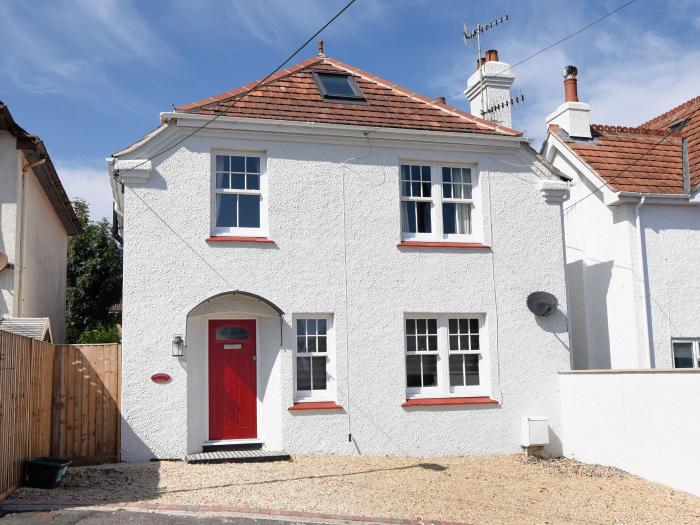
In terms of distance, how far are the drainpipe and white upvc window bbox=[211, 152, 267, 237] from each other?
8395 millimetres

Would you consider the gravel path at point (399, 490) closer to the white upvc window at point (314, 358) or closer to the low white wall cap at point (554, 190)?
the white upvc window at point (314, 358)

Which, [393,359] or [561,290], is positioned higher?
[561,290]

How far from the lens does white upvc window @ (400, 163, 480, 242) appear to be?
14.4m

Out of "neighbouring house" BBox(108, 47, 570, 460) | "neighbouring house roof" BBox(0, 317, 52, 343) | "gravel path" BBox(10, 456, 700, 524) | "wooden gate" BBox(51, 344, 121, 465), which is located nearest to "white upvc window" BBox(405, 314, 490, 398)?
"neighbouring house" BBox(108, 47, 570, 460)

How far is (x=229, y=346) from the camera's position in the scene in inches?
522

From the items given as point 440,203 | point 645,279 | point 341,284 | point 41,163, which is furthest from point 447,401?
point 41,163

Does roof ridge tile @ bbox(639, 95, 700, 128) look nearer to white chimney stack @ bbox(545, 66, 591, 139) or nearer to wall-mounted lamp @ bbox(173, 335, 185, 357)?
white chimney stack @ bbox(545, 66, 591, 139)

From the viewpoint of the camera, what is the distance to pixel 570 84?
18734mm

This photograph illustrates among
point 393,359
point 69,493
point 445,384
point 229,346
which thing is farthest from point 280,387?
point 69,493

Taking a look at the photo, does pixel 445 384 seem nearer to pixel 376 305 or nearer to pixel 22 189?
pixel 376 305

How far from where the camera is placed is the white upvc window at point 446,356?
1391 centimetres

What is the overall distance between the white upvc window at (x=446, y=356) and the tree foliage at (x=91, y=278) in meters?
15.6

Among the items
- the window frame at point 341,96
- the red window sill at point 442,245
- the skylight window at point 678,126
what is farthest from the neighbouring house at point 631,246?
the window frame at point 341,96

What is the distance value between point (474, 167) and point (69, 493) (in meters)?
9.68
